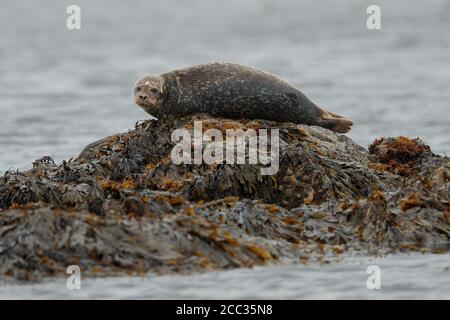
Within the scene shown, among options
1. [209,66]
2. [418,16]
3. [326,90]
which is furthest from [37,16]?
[209,66]

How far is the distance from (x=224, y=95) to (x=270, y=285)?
3.58 m

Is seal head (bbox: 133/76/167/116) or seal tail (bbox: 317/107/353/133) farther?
seal tail (bbox: 317/107/353/133)

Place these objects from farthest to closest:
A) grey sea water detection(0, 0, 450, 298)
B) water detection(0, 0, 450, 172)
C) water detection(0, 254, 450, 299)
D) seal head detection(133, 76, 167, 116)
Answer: water detection(0, 0, 450, 172), seal head detection(133, 76, 167, 116), grey sea water detection(0, 0, 450, 298), water detection(0, 254, 450, 299)

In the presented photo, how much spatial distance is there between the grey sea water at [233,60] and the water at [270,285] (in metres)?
0.01

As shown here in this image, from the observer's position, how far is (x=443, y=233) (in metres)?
8.60

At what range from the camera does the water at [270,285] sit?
24.3 ft

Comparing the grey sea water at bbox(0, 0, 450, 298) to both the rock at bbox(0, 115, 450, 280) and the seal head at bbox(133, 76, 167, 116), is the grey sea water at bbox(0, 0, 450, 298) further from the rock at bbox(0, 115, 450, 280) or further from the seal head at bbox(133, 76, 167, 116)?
the seal head at bbox(133, 76, 167, 116)

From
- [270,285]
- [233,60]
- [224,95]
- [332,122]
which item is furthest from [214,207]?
[233,60]

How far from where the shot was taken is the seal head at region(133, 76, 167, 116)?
10828 millimetres

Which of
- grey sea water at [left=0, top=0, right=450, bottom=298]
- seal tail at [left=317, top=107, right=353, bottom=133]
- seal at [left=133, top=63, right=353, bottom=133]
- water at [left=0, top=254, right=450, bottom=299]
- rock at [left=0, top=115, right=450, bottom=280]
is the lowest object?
water at [left=0, top=254, right=450, bottom=299]

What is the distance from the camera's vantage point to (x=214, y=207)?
28.7 ft

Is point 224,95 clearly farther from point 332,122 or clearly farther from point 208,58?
point 208,58

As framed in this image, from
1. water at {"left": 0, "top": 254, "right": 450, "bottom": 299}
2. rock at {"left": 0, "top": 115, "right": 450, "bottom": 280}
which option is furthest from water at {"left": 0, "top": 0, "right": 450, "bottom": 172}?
water at {"left": 0, "top": 254, "right": 450, "bottom": 299}

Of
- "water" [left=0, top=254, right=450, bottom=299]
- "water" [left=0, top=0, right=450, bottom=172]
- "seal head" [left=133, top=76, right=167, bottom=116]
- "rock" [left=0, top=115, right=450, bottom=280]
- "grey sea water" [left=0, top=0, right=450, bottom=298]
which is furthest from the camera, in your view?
"water" [left=0, top=0, right=450, bottom=172]
